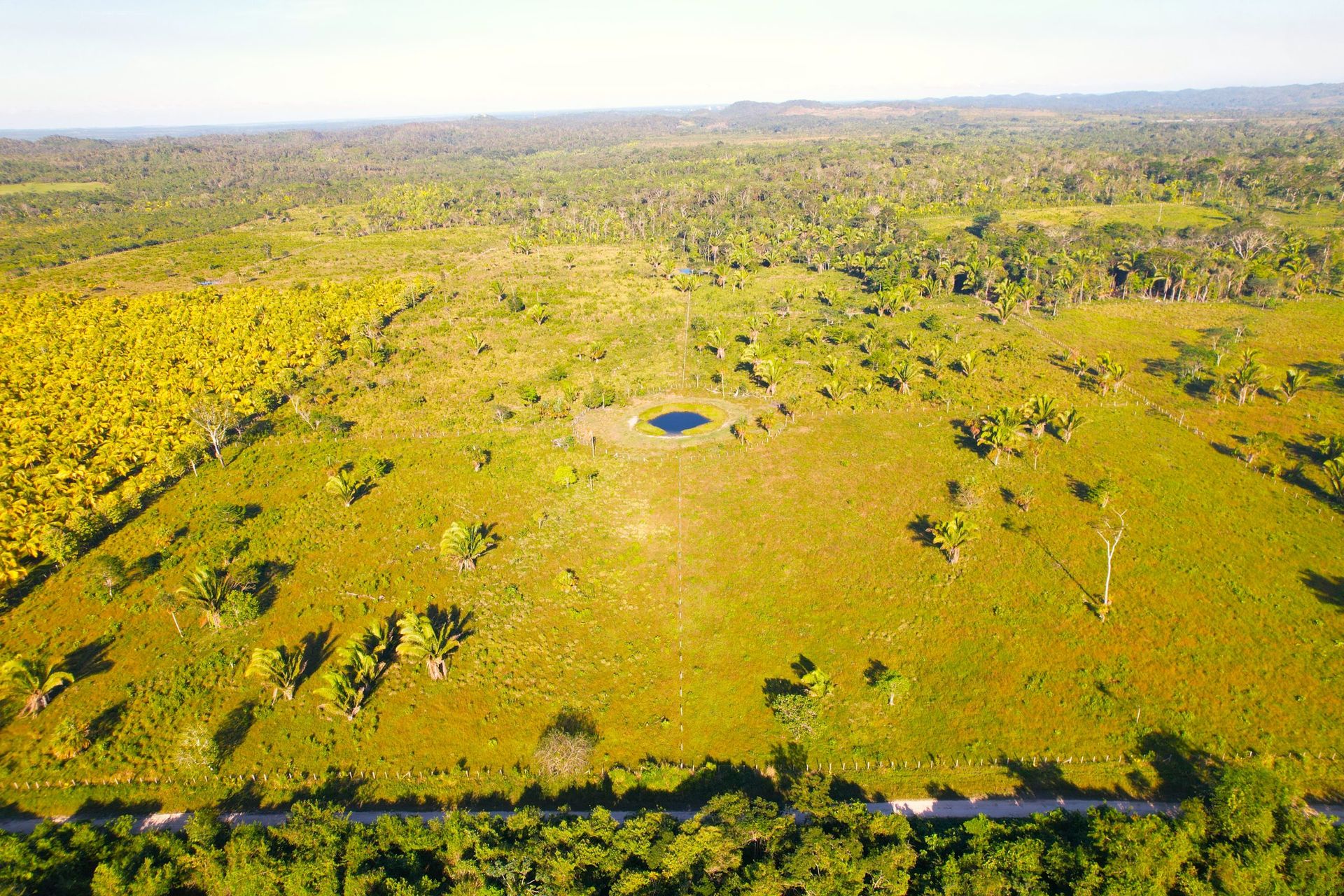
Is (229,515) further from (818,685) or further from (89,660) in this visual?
(818,685)

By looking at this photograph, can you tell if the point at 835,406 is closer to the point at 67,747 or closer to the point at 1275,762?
the point at 1275,762

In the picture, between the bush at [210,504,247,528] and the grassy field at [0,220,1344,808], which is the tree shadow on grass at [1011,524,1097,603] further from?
the bush at [210,504,247,528]

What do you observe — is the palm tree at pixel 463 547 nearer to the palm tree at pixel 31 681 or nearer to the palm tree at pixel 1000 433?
the palm tree at pixel 31 681

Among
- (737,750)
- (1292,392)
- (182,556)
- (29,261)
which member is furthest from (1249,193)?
(29,261)

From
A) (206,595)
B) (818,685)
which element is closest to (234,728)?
(206,595)

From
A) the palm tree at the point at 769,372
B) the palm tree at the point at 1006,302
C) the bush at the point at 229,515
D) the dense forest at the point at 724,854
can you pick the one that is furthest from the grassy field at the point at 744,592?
the palm tree at the point at 1006,302

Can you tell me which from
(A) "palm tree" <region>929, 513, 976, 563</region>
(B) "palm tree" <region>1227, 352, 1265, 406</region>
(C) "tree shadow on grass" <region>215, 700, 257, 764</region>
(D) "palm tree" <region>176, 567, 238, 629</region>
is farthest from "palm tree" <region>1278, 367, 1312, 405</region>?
(D) "palm tree" <region>176, 567, 238, 629</region>
